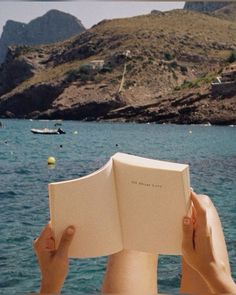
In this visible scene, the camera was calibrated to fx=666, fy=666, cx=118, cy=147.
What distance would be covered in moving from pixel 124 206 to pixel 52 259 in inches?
12.3

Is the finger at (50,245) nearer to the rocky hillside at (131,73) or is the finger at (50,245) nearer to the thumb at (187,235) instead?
the thumb at (187,235)

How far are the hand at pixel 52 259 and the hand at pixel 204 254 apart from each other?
0.38m

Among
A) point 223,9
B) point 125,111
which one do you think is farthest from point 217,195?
point 223,9

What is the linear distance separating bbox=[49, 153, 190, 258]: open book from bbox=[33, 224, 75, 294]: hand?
1.3 inches

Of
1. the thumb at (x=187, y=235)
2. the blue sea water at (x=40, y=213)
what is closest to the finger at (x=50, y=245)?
the thumb at (x=187, y=235)

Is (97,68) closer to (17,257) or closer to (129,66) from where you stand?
(129,66)

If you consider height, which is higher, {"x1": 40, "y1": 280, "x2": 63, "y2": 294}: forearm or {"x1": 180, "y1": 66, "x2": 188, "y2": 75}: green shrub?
{"x1": 40, "y1": 280, "x2": 63, "y2": 294}: forearm

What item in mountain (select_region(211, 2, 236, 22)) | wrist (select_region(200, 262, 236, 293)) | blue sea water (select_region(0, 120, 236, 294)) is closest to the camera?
wrist (select_region(200, 262, 236, 293))

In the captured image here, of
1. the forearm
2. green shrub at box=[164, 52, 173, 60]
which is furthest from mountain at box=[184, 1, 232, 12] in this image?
green shrub at box=[164, 52, 173, 60]

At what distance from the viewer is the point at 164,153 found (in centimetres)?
3344

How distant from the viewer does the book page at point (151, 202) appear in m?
2.16

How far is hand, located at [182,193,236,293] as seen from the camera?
6.75 ft

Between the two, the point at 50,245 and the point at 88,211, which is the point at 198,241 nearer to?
the point at 88,211

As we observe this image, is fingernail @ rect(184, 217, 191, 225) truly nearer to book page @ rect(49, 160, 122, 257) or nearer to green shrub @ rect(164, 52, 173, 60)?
book page @ rect(49, 160, 122, 257)
